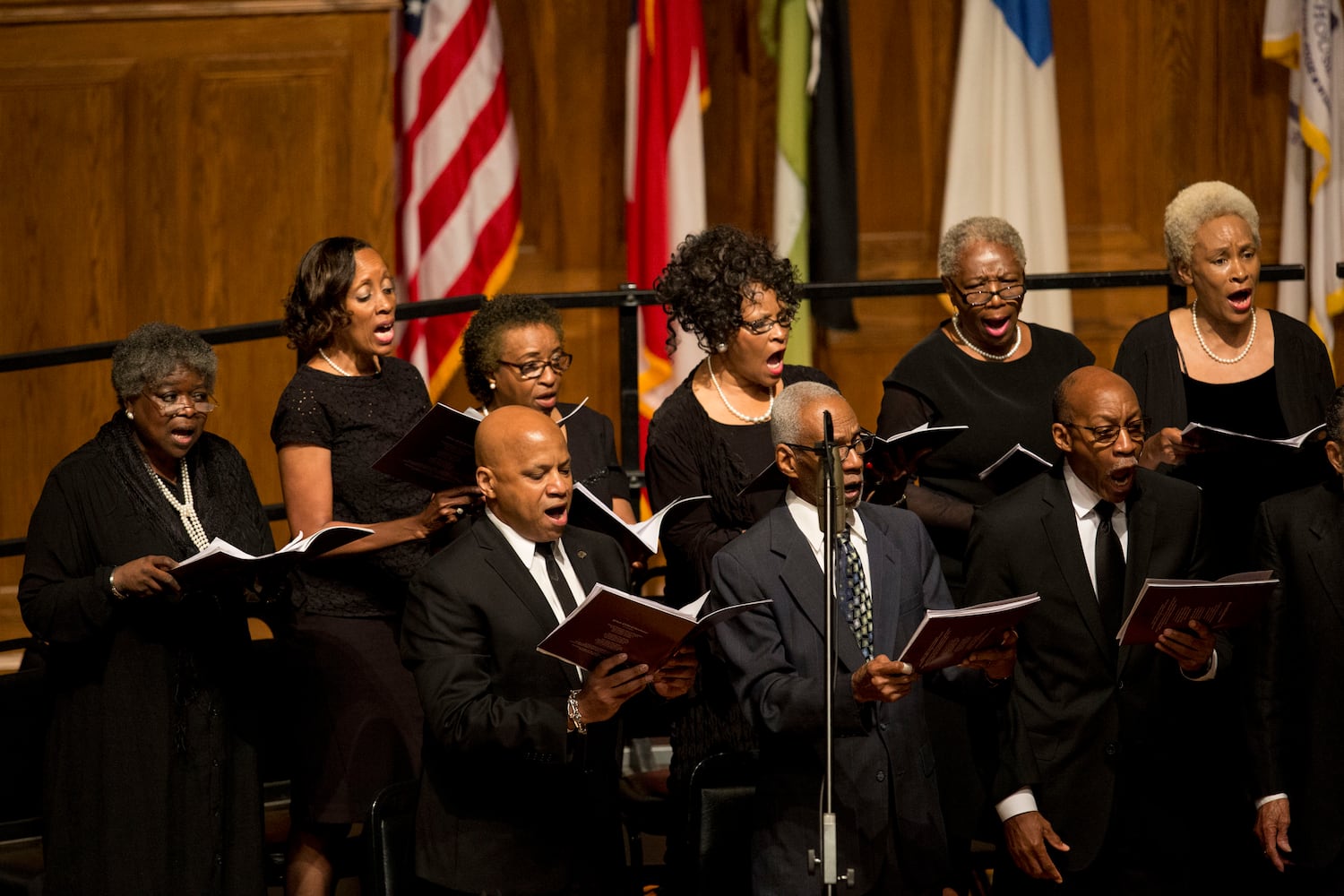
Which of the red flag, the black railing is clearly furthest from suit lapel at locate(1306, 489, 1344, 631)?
the red flag

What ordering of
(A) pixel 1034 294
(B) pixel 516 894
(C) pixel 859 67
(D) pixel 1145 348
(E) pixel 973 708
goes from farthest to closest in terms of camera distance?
(C) pixel 859 67 → (A) pixel 1034 294 → (D) pixel 1145 348 → (E) pixel 973 708 → (B) pixel 516 894

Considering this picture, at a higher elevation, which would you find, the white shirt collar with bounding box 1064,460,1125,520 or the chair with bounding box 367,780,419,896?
the white shirt collar with bounding box 1064,460,1125,520

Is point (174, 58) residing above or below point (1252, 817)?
above

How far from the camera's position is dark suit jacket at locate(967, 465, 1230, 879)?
Result: 3.31 m

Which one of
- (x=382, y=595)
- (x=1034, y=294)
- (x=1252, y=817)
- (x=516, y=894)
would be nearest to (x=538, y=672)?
(x=516, y=894)

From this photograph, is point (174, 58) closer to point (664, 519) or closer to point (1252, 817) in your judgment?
point (664, 519)

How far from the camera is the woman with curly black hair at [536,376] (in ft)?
12.9

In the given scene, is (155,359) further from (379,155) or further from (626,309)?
(379,155)

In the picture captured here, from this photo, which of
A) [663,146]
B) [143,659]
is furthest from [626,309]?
[143,659]

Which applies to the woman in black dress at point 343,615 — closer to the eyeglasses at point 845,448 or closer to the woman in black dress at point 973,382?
the eyeglasses at point 845,448

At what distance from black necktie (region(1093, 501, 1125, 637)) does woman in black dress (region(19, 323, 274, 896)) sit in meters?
1.79

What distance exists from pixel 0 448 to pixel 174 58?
4.99 feet

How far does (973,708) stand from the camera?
3545mm

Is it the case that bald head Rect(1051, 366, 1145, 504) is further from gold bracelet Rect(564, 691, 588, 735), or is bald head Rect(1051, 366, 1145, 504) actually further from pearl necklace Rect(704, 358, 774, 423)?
gold bracelet Rect(564, 691, 588, 735)
